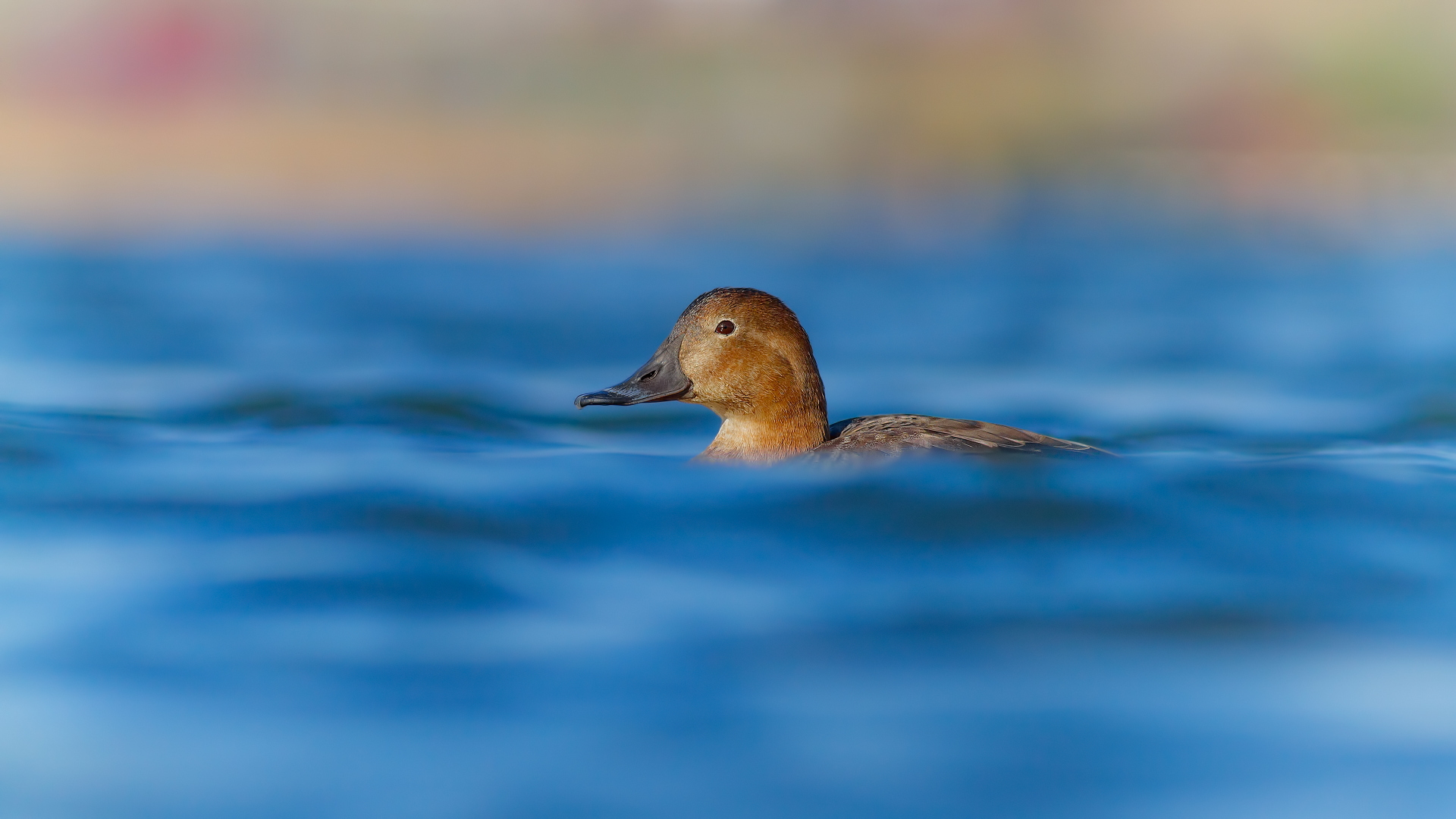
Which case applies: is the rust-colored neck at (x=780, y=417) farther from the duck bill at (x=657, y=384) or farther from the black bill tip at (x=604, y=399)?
the black bill tip at (x=604, y=399)

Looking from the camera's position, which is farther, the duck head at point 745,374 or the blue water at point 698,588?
the duck head at point 745,374

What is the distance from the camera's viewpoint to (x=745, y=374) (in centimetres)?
611

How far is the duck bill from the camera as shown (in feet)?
20.1

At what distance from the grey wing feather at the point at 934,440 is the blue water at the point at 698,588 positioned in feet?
0.49

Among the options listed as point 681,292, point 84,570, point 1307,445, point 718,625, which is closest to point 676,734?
point 718,625

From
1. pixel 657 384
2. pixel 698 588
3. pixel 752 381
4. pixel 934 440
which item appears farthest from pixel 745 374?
pixel 698 588

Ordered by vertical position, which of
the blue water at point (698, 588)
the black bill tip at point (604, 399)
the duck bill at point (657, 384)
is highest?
the duck bill at point (657, 384)

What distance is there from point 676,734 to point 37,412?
533 cm

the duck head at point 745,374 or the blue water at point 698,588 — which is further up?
the duck head at point 745,374

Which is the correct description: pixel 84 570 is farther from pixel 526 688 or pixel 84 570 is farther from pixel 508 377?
pixel 508 377

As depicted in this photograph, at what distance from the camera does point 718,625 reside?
4.31m

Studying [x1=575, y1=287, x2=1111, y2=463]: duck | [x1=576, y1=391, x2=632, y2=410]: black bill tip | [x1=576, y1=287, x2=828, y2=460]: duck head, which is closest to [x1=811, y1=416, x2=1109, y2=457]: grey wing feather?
[x1=575, y1=287, x2=1111, y2=463]: duck

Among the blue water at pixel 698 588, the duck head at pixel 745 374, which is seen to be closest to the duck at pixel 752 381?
the duck head at pixel 745 374

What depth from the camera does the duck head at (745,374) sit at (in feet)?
20.1
